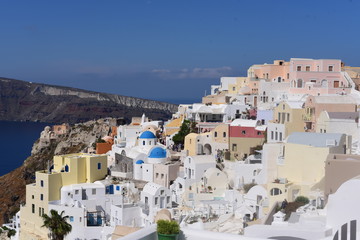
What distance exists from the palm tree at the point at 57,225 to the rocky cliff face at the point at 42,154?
16.7 meters

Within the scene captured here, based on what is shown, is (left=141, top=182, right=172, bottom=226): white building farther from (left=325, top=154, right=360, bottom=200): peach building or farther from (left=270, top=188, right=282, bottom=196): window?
(left=325, top=154, right=360, bottom=200): peach building

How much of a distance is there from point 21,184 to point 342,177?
3668cm

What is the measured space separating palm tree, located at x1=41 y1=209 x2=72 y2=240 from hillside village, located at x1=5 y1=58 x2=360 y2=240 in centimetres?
89

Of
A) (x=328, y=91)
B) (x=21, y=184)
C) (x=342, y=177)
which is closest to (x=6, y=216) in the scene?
(x=21, y=184)

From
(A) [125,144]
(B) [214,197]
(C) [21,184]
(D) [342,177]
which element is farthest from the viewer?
(C) [21,184]

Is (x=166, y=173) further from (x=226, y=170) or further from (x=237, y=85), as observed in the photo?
(x=237, y=85)

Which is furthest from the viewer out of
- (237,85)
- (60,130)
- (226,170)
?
(60,130)

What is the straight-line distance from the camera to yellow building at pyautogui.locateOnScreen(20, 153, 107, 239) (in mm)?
28531

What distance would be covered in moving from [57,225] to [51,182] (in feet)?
12.4

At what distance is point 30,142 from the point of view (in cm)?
12481

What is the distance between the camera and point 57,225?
2527 cm

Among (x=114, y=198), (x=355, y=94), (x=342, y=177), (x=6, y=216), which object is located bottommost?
(x=6, y=216)

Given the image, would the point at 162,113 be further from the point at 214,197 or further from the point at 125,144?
the point at 214,197

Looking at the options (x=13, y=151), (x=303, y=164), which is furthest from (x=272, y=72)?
(x=13, y=151)
